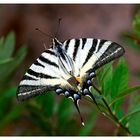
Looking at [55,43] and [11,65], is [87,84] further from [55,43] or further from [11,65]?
[11,65]

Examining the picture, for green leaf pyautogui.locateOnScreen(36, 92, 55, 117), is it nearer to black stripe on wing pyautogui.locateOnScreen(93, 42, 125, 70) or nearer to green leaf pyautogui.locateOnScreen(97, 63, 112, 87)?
green leaf pyautogui.locateOnScreen(97, 63, 112, 87)

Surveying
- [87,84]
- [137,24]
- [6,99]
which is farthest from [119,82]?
[6,99]

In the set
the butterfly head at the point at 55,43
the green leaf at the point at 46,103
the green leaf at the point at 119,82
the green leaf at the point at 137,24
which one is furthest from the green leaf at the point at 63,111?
the butterfly head at the point at 55,43

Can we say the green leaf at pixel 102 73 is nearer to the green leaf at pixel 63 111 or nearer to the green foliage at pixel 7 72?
the green foliage at pixel 7 72

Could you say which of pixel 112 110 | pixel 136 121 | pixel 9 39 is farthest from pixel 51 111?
pixel 112 110

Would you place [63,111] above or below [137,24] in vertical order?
below

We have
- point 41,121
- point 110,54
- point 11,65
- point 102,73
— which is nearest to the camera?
point 110,54

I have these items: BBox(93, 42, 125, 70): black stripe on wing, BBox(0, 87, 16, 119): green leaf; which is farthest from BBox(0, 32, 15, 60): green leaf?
BBox(93, 42, 125, 70): black stripe on wing
